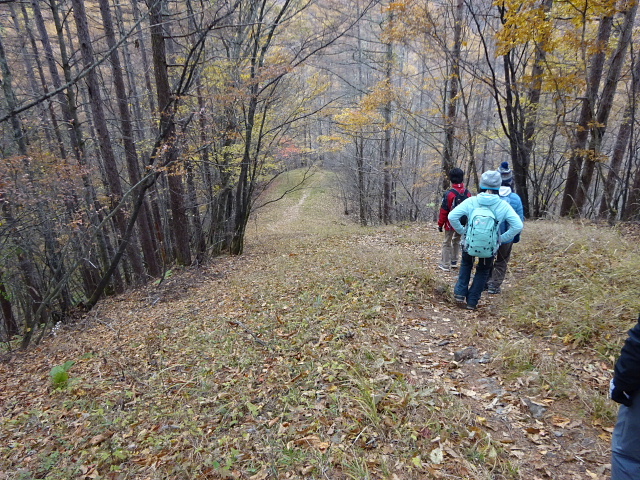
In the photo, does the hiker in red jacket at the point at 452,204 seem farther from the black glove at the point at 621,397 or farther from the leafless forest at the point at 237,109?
the leafless forest at the point at 237,109

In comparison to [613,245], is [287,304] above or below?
below

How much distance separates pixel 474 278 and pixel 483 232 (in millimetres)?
864

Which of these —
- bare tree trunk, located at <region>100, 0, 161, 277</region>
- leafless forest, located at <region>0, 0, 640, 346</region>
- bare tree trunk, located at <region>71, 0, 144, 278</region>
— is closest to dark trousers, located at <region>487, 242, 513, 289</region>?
leafless forest, located at <region>0, 0, 640, 346</region>

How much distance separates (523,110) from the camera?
1027 centimetres

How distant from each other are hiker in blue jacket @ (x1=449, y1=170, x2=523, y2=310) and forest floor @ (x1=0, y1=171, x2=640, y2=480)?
0.97 feet

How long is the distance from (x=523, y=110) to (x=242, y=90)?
8653 mm

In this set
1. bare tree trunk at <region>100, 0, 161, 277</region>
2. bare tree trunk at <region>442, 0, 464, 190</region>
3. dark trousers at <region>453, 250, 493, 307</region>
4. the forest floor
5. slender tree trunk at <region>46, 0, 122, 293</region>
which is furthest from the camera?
bare tree trunk at <region>442, 0, 464, 190</region>

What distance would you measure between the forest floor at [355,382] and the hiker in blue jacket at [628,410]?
658 millimetres

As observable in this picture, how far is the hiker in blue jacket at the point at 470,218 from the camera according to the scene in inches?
172

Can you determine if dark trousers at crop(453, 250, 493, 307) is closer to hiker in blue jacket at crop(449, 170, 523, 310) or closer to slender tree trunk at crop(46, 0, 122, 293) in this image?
hiker in blue jacket at crop(449, 170, 523, 310)

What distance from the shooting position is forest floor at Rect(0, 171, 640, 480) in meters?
2.67

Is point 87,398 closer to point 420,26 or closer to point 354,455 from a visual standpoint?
point 354,455

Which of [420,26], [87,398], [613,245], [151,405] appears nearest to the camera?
[151,405]

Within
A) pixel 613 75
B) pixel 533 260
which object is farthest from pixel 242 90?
pixel 613 75
